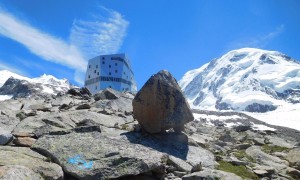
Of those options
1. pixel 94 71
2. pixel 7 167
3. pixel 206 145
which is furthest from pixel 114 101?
pixel 94 71

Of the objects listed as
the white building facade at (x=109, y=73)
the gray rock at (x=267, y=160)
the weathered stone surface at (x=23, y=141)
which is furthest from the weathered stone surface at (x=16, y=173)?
the white building facade at (x=109, y=73)

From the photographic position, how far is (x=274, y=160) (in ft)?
84.1

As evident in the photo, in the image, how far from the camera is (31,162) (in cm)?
1430

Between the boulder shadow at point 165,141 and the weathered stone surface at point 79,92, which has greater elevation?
the weathered stone surface at point 79,92

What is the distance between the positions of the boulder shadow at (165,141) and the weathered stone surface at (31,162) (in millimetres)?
5519

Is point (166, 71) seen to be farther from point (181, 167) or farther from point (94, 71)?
point (94, 71)

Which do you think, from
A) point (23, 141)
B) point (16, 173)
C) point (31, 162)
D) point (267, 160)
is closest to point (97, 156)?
point (31, 162)

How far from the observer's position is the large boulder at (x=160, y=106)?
21625 mm

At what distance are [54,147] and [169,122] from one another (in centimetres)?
741

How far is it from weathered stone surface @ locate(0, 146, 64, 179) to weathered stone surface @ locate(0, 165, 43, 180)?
402mm

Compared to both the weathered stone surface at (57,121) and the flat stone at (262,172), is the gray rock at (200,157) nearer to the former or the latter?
the flat stone at (262,172)

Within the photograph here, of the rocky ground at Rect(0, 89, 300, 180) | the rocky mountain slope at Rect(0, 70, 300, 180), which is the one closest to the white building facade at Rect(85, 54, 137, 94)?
the rocky mountain slope at Rect(0, 70, 300, 180)

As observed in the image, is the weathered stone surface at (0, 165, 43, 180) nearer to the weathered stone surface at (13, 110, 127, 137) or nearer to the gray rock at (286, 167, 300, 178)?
the weathered stone surface at (13, 110, 127, 137)

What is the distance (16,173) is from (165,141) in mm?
9869
